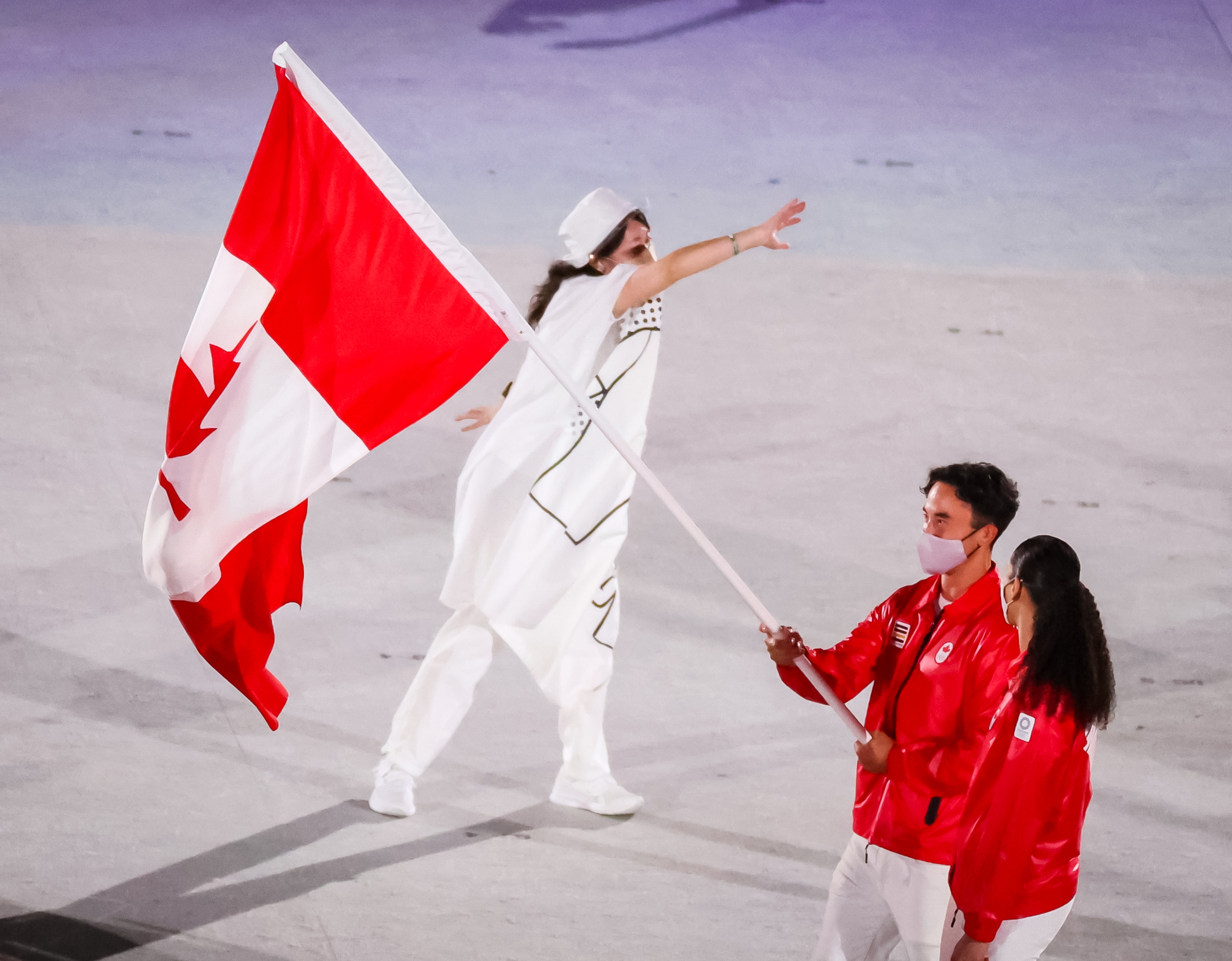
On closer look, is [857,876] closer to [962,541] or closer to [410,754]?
[962,541]

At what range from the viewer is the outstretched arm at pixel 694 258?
4.35 meters

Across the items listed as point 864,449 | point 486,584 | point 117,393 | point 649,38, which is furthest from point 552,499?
point 649,38

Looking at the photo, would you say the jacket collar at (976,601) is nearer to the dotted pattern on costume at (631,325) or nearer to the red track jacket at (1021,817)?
the red track jacket at (1021,817)

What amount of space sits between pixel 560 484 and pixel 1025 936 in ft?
7.10

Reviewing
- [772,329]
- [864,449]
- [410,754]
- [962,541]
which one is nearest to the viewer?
[962,541]

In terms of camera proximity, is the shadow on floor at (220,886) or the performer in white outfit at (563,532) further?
the performer in white outfit at (563,532)

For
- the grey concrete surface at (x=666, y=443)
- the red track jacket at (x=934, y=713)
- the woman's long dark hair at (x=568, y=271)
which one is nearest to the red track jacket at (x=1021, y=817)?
the red track jacket at (x=934, y=713)

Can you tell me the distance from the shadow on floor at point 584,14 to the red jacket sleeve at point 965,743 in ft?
28.9

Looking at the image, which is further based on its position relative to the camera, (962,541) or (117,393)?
(117,393)

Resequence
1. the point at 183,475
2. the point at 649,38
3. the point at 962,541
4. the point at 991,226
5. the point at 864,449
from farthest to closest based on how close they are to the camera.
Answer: the point at 649,38
the point at 991,226
the point at 864,449
the point at 183,475
the point at 962,541

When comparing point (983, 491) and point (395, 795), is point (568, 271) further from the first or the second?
point (983, 491)

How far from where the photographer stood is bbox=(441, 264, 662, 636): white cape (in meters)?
4.68

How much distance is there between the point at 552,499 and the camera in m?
4.71

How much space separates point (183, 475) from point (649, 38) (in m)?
8.40
